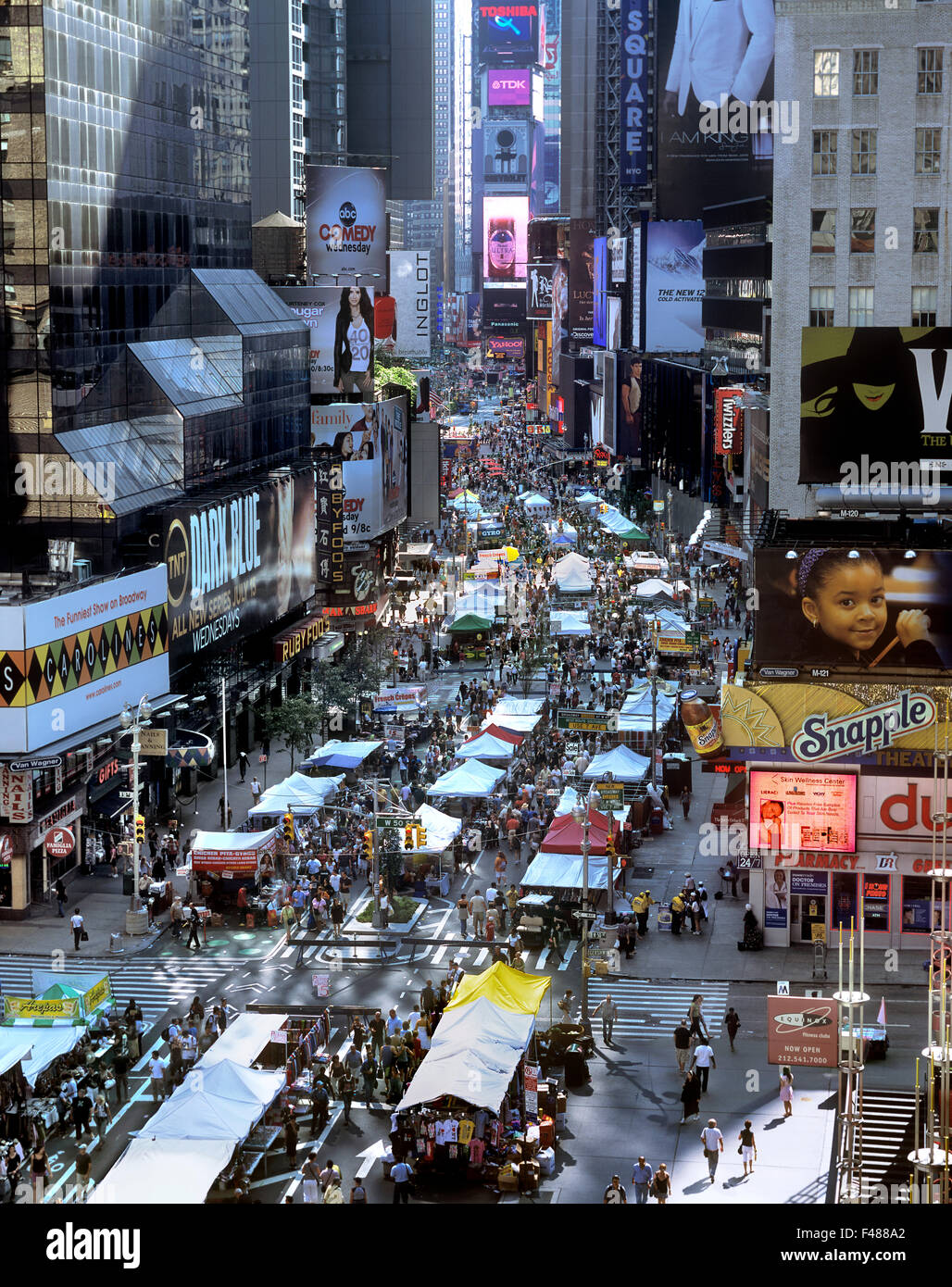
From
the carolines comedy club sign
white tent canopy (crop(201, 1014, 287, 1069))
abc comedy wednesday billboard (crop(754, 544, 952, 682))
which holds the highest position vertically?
abc comedy wednesday billboard (crop(754, 544, 952, 682))

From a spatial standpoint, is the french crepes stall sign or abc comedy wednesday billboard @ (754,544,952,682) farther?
abc comedy wednesday billboard @ (754,544,952,682)

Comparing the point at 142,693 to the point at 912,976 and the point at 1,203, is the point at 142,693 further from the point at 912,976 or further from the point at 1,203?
the point at 912,976

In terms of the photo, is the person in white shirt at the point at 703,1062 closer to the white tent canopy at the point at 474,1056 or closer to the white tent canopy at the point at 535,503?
the white tent canopy at the point at 474,1056

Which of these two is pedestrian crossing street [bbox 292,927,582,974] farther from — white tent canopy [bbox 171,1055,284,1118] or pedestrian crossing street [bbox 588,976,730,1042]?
white tent canopy [bbox 171,1055,284,1118]

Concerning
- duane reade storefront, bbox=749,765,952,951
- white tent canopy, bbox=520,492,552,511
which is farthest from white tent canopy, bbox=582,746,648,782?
white tent canopy, bbox=520,492,552,511
